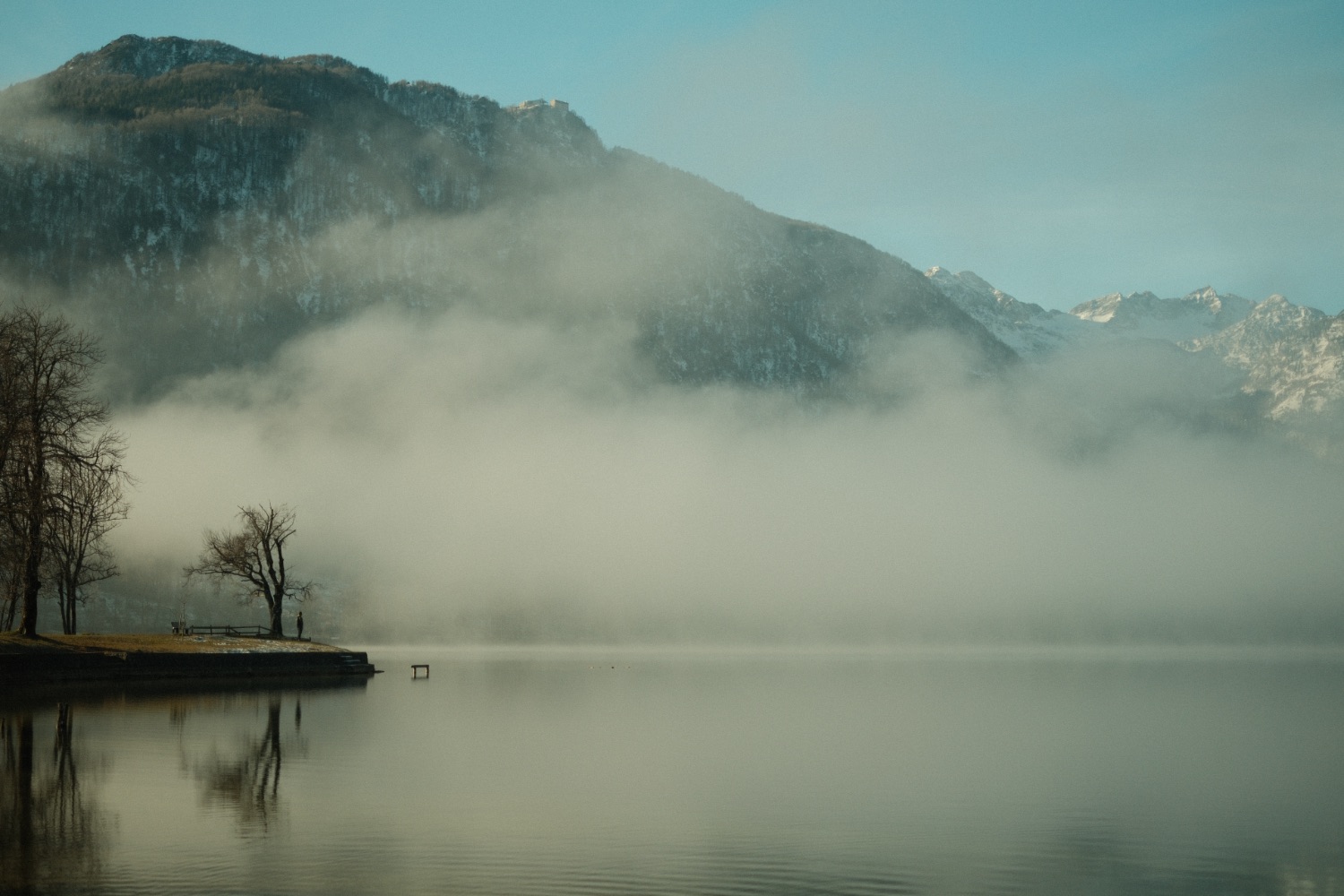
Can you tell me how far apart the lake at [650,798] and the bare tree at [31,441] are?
276 inches

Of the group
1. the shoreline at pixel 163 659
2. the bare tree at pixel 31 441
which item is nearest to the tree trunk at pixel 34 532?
the bare tree at pixel 31 441

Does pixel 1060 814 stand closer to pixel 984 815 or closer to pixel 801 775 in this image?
pixel 984 815

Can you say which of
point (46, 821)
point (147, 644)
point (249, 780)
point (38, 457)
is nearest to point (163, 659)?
point (147, 644)

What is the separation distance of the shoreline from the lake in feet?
6.95

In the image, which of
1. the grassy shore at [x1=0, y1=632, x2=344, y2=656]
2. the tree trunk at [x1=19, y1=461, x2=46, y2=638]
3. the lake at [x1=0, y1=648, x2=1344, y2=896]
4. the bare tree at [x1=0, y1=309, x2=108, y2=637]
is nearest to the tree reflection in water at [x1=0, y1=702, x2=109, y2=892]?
the lake at [x1=0, y1=648, x2=1344, y2=896]

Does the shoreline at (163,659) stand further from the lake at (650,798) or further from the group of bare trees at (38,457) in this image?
the group of bare trees at (38,457)

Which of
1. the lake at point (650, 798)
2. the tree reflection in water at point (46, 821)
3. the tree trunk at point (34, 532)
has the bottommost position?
the lake at point (650, 798)

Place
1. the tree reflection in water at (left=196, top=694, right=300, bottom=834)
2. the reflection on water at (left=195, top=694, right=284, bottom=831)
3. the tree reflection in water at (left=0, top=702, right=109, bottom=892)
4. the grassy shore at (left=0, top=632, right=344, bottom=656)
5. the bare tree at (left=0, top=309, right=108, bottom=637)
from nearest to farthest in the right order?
the tree reflection in water at (left=0, top=702, right=109, bottom=892)
the tree reflection in water at (left=196, top=694, right=300, bottom=834)
the reflection on water at (left=195, top=694, right=284, bottom=831)
the bare tree at (left=0, top=309, right=108, bottom=637)
the grassy shore at (left=0, top=632, right=344, bottom=656)

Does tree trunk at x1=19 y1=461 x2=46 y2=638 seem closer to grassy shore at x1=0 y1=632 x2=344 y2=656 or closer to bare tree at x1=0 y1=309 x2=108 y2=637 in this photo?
bare tree at x1=0 y1=309 x2=108 y2=637

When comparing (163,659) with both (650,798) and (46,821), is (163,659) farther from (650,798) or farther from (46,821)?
(46,821)

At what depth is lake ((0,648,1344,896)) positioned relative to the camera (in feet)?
80.1

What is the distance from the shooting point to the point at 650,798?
116 feet

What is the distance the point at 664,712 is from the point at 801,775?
29.3m

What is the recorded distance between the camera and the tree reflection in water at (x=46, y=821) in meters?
22.1
